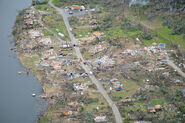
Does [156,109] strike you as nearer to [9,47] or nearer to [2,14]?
[9,47]

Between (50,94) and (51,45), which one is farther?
(51,45)

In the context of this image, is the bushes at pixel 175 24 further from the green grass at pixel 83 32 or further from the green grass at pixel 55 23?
the green grass at pixel 55 23

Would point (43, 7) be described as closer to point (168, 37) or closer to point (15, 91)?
point (15, 91)

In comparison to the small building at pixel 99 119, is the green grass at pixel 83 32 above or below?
above

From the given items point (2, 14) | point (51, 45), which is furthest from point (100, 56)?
point (2, 14)

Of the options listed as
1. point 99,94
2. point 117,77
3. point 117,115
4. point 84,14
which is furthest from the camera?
point 84,14

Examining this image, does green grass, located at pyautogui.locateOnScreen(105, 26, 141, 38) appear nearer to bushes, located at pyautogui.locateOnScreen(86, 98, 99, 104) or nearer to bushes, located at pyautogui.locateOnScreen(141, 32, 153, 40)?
bushes, located at pyautogui.locateOnScreen(141, 32, 153, 40)

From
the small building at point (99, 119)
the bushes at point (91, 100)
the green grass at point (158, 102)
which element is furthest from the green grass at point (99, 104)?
the green grass at point (158, 102)

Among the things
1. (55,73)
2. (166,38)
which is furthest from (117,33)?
(55,73)
